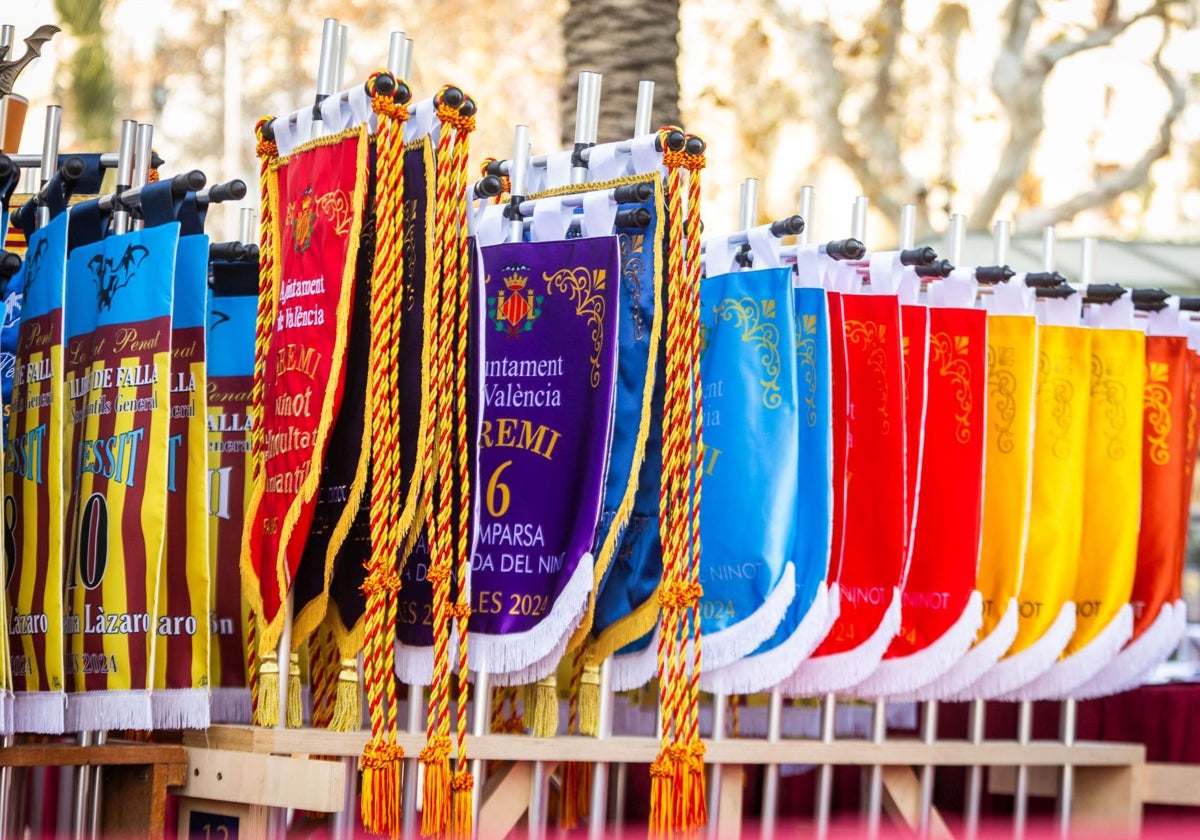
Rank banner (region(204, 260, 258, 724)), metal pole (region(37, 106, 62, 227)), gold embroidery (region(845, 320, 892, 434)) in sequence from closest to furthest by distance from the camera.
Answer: metal pole (region(37, 106, 62, 227))
banner (region(204, 260, 258, 724))
gold embroidery (region(845, 320, 892, 434))

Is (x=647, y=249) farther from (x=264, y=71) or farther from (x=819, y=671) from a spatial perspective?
(x=264, y=71)

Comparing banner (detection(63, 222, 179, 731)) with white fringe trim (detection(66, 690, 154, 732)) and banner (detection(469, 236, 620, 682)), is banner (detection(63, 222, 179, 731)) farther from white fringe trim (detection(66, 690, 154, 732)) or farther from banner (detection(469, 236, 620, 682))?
banner (detection(469, 236, 620, 682))

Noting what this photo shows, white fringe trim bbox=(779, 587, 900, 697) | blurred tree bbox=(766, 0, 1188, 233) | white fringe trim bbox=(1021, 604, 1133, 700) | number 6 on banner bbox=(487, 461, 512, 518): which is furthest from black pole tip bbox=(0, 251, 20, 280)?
blurred tree bbox=(766, 0, 1188, 233)

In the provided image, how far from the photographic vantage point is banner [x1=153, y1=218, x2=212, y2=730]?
128 inches

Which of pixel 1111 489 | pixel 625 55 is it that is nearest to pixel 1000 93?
pixel 625 55

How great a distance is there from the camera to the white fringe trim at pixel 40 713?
3.10 meters

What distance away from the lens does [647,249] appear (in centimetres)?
343

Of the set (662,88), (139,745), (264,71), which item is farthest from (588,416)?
(264,71)

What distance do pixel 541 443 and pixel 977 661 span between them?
1.32 metres

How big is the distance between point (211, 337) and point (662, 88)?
8.48 feet

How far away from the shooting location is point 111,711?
3135mm

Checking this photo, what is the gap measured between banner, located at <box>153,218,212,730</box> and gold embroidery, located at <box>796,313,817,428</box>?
1348 mm

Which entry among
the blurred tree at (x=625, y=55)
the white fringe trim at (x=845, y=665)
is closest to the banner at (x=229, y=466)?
the white fringe trim at (x=845, y=665)

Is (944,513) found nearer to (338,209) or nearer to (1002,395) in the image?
(1002,395)
